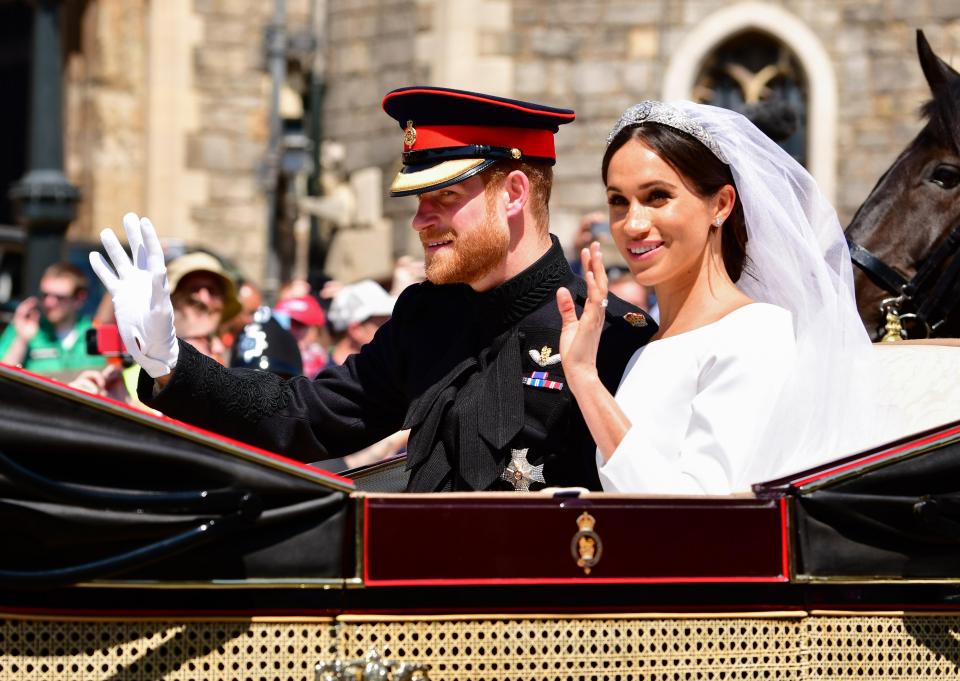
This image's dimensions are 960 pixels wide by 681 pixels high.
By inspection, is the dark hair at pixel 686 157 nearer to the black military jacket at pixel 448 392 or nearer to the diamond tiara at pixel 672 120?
the diamond tiara at pixel 672 120

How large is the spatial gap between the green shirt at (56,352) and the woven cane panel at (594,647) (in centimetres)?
429

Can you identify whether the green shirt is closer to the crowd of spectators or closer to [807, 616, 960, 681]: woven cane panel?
the crowd of spectators

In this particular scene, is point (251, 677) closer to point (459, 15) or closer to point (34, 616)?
point (34, 616)

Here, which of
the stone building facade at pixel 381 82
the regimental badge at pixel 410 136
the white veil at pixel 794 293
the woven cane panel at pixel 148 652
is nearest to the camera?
the woven cane panel at pixel 148 652

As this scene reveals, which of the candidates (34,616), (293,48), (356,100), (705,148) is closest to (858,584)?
(705,148)

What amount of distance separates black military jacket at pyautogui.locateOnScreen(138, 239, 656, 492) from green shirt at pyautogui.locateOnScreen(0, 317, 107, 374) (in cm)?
334

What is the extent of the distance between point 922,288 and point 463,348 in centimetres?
180

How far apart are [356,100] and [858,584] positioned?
10579 millimetres

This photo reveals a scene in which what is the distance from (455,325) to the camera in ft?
11.7

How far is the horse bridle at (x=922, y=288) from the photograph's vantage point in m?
4.56

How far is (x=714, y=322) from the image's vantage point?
10.3 feet

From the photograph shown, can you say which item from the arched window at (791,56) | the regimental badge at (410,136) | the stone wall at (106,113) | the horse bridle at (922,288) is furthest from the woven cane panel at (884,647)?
the stone wall at (106,113)

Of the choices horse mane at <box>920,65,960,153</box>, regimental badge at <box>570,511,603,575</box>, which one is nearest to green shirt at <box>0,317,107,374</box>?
horse mane at <box>920,65,960,153</box>

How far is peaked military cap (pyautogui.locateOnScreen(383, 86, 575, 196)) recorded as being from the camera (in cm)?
335
